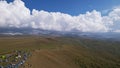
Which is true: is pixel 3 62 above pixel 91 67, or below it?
above

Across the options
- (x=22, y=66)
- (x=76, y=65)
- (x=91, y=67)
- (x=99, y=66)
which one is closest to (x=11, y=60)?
(x=22, y=66)

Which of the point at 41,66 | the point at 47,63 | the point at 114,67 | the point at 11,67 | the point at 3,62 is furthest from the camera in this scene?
the point at 114,67

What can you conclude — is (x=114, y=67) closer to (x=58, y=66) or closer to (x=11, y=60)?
(x=58, y=66)

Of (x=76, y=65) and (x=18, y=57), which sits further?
(x=76, y=65)

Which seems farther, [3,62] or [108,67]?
[108,67]

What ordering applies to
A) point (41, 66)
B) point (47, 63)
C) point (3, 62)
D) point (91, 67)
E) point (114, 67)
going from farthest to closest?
point (114, 67) < point (91, 67) < point (47, 63) < point (41, 66) < point (3, 62)

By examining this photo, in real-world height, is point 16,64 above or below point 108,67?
→ above

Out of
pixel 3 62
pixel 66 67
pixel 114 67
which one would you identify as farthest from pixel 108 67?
pixel 3 62

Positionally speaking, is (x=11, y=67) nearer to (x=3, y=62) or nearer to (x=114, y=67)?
(x=3, y=62)

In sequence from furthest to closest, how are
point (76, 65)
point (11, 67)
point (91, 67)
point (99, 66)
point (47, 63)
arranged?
point (99, 66) < point (91, 67) < point (76, 65) < point (47, 63) < point (11, 67)
